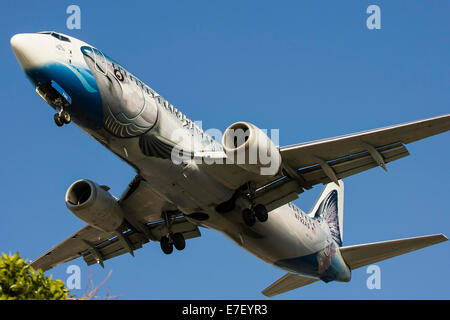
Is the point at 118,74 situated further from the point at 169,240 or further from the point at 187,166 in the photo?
the point at 169,240

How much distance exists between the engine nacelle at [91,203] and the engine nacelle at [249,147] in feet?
20.9

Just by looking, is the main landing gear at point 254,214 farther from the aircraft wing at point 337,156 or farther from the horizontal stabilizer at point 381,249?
the horizontal stabilizer at point 381,249

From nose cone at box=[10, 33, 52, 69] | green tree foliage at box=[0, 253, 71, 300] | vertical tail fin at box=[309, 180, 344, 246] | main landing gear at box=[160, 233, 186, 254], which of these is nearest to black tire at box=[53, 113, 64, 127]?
nose cone at box=[10, 33, 52, 69]

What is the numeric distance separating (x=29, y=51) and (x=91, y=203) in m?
7.41

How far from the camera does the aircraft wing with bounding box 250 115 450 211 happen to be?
73.8ft

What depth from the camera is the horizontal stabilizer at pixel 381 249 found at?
26.5 meters

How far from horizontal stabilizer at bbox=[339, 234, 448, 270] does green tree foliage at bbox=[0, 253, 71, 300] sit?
1819 cm

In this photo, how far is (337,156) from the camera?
939 inches

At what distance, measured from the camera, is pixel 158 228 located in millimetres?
28266

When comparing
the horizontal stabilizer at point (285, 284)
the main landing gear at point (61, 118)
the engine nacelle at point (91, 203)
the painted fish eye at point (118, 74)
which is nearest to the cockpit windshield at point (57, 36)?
the painted fish eye at point (118, 74)

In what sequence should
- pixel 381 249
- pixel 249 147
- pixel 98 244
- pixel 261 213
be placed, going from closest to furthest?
pixel 249 147 < pixel 261 213 < pixel 381 249 < pixel 98 244

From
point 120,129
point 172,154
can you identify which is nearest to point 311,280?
point 172,154

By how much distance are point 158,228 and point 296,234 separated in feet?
19.9

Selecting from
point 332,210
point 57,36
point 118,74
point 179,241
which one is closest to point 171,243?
point 179,241
